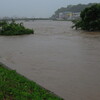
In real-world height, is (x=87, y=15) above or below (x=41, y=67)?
above

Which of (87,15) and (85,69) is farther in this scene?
(87,15)

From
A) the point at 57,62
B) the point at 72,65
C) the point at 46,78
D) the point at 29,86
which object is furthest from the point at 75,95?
the point at 57,62

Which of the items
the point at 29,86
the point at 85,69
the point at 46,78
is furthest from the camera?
the point at 85,69

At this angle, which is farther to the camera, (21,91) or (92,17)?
(92,17)

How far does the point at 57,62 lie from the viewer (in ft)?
27.5

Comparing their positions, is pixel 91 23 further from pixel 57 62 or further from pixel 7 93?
pixel 7 93

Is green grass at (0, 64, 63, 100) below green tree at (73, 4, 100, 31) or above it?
below

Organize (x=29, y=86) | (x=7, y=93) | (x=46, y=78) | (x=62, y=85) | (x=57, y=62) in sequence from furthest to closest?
(x=57, y=62) < (x=46, y=78) < (x=62, y=85) < (x=29, y=86) < (x=7, y=93)

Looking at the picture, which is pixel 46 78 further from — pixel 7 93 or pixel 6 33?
pixel 6 33

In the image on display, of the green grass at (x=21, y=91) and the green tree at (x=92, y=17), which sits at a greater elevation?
the green tree at (x=92, y=17)

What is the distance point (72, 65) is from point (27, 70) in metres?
1.68

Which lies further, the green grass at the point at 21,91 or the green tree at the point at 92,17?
the green tree at the point at 92,17

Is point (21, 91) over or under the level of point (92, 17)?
under

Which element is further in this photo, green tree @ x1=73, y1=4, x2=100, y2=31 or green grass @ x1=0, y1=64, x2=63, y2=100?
green tree @ x1=73, y1=4, x2=100, y2=31
